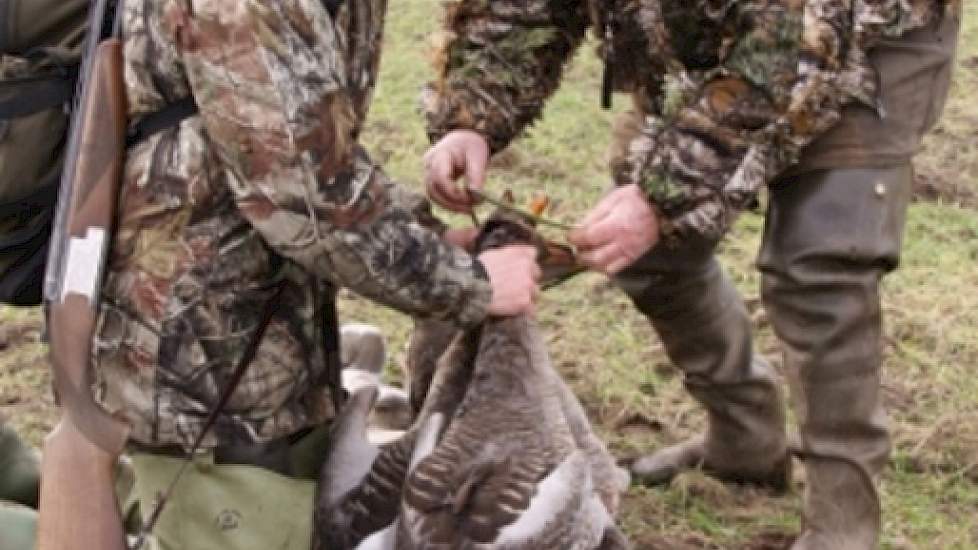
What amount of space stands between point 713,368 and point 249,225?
2.03m

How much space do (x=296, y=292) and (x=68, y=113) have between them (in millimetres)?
615

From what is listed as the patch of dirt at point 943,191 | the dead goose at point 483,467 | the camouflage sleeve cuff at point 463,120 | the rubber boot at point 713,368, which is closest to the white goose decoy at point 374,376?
→ the rubber boot at point 713,368

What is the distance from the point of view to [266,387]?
3367 mm

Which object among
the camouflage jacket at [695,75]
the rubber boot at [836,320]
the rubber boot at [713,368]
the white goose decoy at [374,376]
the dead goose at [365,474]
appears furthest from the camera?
the white goose decoy at [374,376]

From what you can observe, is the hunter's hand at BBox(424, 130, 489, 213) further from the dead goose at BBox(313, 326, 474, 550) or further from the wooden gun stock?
the wooden gun stock

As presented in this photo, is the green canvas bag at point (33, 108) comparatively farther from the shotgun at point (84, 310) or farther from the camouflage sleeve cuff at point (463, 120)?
the camouflage sleeve cuff at point (463, 120)

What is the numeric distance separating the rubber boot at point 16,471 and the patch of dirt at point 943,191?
4.47 meters

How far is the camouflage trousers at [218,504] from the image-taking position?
3.39 metres

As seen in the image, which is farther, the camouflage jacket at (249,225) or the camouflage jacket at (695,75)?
the camouflage jacket at (695,75)

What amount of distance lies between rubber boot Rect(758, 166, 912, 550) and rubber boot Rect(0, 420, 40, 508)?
6.92 ft

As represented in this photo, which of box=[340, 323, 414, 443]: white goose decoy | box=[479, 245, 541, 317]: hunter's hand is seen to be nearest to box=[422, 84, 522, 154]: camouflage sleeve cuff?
box=[479, 245, 541, 317]: hunter's hand

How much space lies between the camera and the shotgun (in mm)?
3141

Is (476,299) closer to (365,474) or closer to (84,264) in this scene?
(365,474)

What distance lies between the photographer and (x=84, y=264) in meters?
3.15
